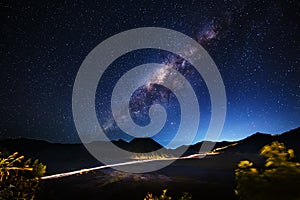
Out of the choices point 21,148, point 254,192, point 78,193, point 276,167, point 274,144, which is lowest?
point 78,193

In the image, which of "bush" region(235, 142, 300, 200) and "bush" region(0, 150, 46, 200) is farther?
"bush" region(0, 150, 46, 200)

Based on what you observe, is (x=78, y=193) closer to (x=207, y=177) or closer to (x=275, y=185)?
(x=207, y=177)

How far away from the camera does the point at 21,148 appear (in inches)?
5340

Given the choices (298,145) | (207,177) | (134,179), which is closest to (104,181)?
(134,179)

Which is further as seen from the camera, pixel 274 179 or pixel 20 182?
pixel 20 182

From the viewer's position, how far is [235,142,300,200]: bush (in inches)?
116

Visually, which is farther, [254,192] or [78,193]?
[78,193]

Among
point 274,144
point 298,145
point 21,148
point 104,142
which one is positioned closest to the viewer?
point 274,144

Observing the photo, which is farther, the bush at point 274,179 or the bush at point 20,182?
the bush at point 20,182

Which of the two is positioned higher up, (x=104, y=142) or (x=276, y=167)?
(x=104, y=142)

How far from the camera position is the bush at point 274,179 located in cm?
296

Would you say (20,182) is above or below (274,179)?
below

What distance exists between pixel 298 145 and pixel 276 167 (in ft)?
363

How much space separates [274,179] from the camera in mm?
3062
